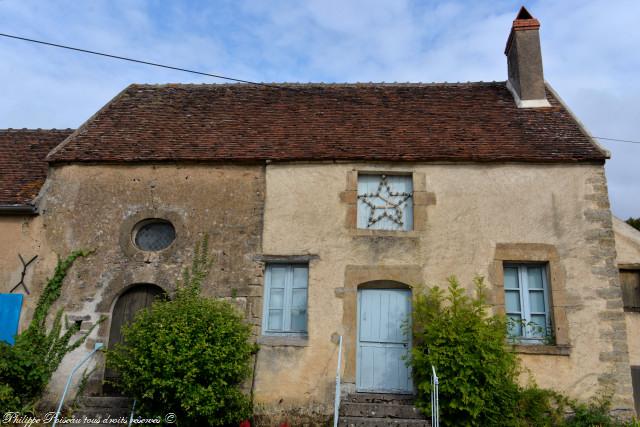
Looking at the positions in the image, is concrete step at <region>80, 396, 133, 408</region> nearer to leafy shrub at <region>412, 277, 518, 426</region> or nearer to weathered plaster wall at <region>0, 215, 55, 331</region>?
weathered plaster wall at <region>0, 215, 55, 331</region>

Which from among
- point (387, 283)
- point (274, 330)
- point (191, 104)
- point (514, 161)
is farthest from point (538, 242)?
point (191, 104)

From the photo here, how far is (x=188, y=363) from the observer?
7027mm

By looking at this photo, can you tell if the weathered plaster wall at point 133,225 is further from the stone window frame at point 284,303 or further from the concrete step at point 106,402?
the concrete step at point 106,402

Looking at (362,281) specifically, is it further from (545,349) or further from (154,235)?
(154,235)

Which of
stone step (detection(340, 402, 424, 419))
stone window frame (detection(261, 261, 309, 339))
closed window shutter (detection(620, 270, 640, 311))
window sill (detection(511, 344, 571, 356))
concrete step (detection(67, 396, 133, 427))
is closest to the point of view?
stone step (detection(340, 402, 424, 419))

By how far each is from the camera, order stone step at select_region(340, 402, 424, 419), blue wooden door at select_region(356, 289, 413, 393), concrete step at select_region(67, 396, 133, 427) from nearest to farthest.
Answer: stone step at select_region(340, 402, 424, 419) < concrete step at select_region(67, 396, 133, 427) < blue wooden door at select_region(356, 289, 413, 393)

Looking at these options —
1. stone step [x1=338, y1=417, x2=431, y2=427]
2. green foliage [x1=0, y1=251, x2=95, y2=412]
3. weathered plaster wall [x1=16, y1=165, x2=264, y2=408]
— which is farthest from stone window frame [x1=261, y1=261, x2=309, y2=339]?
green foliage [x1=0, y1=251, x2=95, y2=412]

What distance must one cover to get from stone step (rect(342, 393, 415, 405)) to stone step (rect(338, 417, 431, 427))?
1.97 ft

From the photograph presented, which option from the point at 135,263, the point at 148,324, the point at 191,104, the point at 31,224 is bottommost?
the point at 148,324

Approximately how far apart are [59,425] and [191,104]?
20.6 ft

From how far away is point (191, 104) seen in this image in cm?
1089

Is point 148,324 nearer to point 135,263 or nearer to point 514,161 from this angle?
point 135,263

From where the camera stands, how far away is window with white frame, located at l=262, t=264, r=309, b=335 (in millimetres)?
8391

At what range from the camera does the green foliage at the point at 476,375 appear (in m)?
7.04
